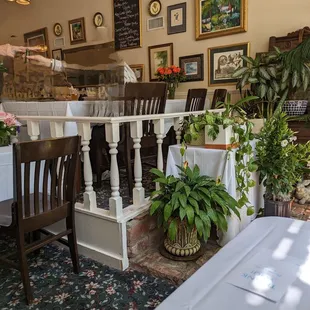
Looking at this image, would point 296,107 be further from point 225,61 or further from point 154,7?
point 154,7

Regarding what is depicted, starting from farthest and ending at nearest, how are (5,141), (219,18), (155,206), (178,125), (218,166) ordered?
(219,18) < (178,125) < (5,141) < (218,166) < (155,206)

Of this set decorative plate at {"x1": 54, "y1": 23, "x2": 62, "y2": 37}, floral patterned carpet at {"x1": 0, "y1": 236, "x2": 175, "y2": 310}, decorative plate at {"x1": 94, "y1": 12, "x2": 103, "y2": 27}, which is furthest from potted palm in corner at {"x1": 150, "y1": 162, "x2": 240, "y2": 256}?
decorative plate at {"x1": 54, "y1": 23, "x2": 62, "y2": 37}

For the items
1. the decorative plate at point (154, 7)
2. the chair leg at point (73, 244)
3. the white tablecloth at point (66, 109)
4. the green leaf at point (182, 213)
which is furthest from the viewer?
the decorative plate at point (154, 7)

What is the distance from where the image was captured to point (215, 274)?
0.96m

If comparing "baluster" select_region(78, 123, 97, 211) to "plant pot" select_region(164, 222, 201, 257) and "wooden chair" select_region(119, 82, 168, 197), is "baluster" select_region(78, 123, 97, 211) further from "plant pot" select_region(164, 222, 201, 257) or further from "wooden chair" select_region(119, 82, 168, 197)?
"plant pot" select_region(164, 222, 201, 257)

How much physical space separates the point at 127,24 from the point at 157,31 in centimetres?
54

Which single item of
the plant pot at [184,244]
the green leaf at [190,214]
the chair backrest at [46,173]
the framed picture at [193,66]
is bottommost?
the plant pot at [184,244]

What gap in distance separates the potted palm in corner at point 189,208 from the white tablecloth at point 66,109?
759 millimetres

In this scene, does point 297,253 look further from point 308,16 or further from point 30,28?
point 30,28

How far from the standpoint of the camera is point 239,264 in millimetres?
1014

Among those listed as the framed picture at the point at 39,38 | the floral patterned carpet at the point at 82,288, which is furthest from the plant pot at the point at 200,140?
the framed picture at the point at 39,38

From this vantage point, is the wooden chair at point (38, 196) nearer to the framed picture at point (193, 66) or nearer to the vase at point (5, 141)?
the vase at point (5, 141)

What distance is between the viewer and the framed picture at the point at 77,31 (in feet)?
15.8

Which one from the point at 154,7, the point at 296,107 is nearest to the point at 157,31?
the point at 154,7
